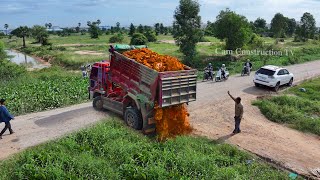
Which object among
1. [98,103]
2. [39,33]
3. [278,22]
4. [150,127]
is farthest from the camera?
[39,33]

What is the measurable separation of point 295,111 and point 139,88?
27.6ft

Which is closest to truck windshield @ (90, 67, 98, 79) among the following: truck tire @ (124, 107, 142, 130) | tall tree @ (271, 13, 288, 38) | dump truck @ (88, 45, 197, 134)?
dump truck @ (88, 45, 197, 134)

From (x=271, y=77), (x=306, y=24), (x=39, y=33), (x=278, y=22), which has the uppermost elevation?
(x=278, y=22)

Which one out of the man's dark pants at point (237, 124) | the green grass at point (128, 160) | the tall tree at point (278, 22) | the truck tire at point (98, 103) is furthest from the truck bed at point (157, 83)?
the tall tree at point (278, 22)

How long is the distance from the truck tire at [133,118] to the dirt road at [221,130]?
1.85 meters

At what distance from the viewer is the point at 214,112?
54.5 feet

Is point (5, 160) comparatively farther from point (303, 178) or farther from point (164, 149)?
point (303, 178)

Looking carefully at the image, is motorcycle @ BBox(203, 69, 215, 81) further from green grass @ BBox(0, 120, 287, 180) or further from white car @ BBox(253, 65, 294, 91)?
green grass @ BBox(0, 120, 287, 180)

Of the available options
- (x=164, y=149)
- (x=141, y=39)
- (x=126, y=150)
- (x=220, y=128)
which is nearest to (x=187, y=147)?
(x=164, y=149)

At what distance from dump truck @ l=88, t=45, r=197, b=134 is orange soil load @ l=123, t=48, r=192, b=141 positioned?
1.10ft

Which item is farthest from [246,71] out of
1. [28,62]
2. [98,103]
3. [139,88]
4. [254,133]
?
[28,62]

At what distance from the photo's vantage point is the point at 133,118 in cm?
1295

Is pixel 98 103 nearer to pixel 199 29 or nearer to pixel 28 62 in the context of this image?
pixel 199 29

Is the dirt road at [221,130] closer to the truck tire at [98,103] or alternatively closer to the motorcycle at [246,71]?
the truck tire at [98,103]
